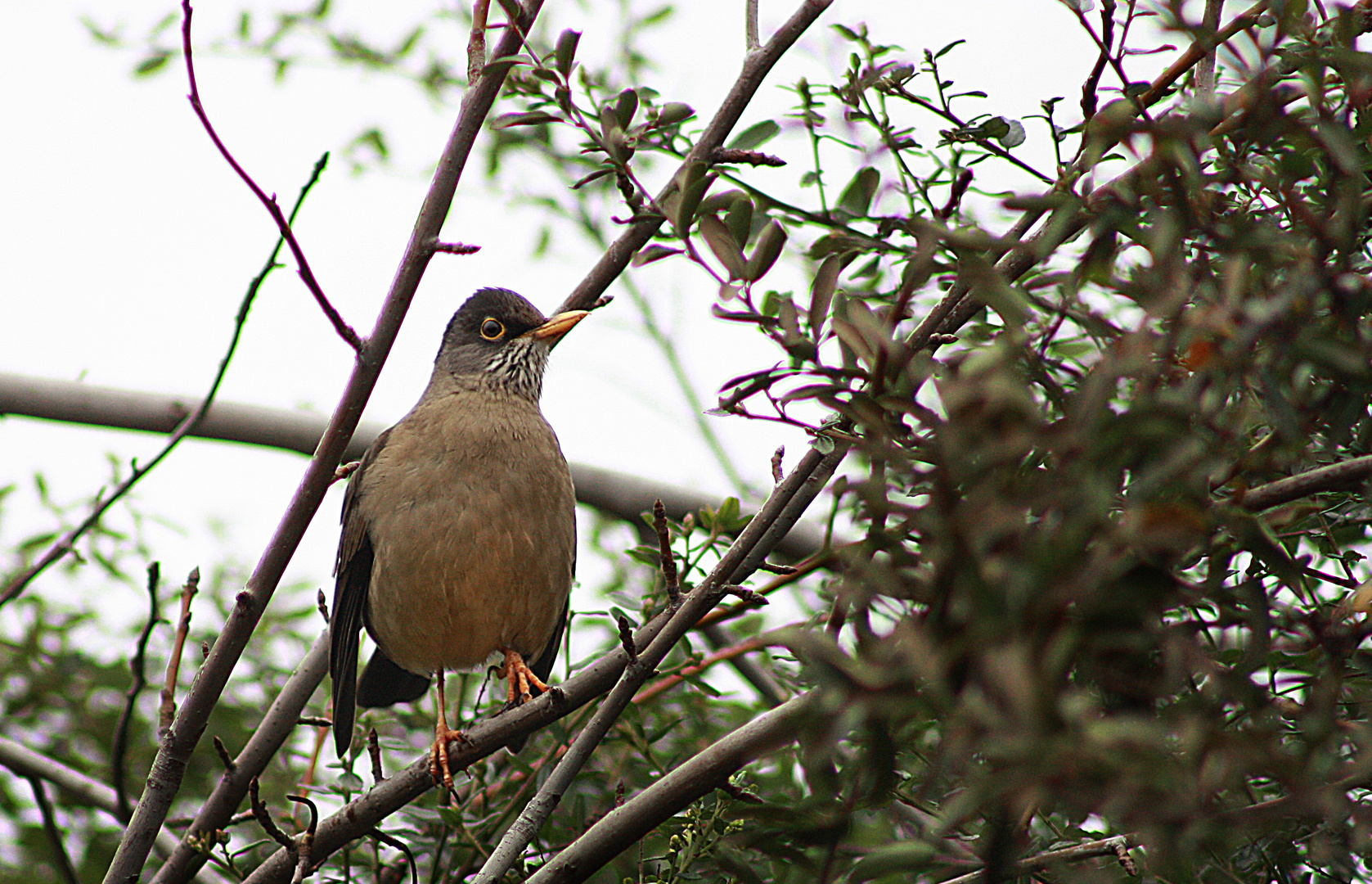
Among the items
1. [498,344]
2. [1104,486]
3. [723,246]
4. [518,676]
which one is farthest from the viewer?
[498,344]

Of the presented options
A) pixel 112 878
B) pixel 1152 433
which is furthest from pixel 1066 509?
pixel 112 878

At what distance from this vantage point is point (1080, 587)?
89 centimetres

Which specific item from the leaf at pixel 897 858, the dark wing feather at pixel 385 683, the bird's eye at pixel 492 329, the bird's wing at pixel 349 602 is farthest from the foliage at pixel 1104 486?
the bird's eye at pixel 492 329

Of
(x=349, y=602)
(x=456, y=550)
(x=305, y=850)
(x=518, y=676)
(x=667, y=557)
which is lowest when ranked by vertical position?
(x=305, y=850)

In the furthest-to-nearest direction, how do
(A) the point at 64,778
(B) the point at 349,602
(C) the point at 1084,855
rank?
(B) the point at 349,602
(A) the point at 64,778
(C) the point at 1084,855

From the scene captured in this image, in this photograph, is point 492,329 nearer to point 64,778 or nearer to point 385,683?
point 385,683

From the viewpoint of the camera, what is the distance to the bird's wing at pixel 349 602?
3.39 metres

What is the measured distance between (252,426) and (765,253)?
3.45 meters

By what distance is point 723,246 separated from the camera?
5.42 feet

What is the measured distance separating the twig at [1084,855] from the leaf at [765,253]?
0.92 meters

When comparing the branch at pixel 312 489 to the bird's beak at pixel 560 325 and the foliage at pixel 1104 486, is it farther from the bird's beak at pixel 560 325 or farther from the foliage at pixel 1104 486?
the bird's beak at pixel 560 325

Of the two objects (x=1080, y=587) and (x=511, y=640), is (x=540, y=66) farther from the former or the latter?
(x=511, y=640)

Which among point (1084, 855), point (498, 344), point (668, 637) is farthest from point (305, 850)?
point (498, 344)

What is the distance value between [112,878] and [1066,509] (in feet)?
8.32
